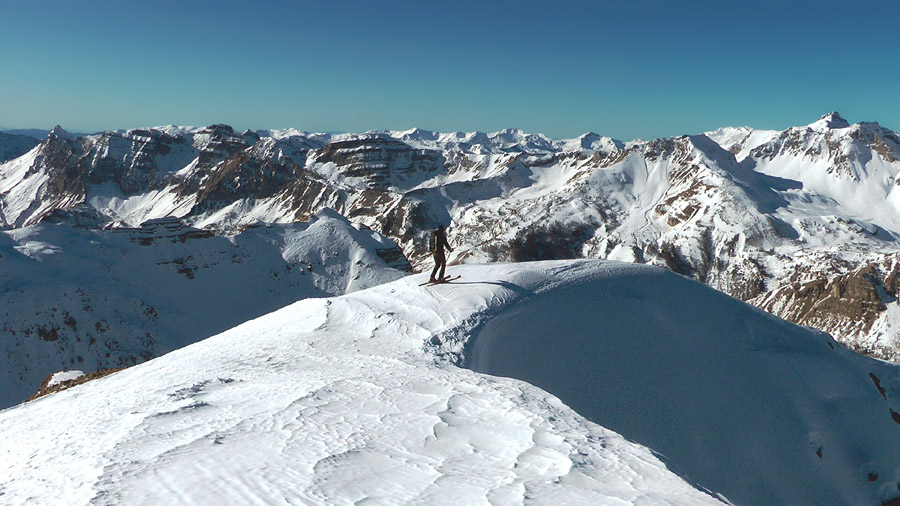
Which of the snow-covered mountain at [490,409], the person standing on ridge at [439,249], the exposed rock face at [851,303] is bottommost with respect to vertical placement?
the exposed rock face at [851,303]

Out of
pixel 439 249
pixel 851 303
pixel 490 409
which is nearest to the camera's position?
pixel 490 409

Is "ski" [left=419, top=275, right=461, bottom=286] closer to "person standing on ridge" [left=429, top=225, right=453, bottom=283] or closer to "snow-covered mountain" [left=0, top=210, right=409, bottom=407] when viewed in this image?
"person standing on ridge" [left=429, top=225, right=453, bottom=283]

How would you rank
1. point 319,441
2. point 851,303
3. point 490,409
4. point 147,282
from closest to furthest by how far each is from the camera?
point 319,441, point 490,409, point 147,282, point 851,303

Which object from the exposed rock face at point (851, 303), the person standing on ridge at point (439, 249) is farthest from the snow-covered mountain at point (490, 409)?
the exposed rock face at point (851, 303)

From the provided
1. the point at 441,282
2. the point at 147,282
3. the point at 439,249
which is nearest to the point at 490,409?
the point at 441,282

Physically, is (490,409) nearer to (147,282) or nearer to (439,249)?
(439,249)

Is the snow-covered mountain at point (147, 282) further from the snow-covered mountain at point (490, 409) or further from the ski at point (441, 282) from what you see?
the snow-covered mountain at point (490, 409)

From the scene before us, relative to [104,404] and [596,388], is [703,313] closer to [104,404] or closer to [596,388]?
[596,388]
